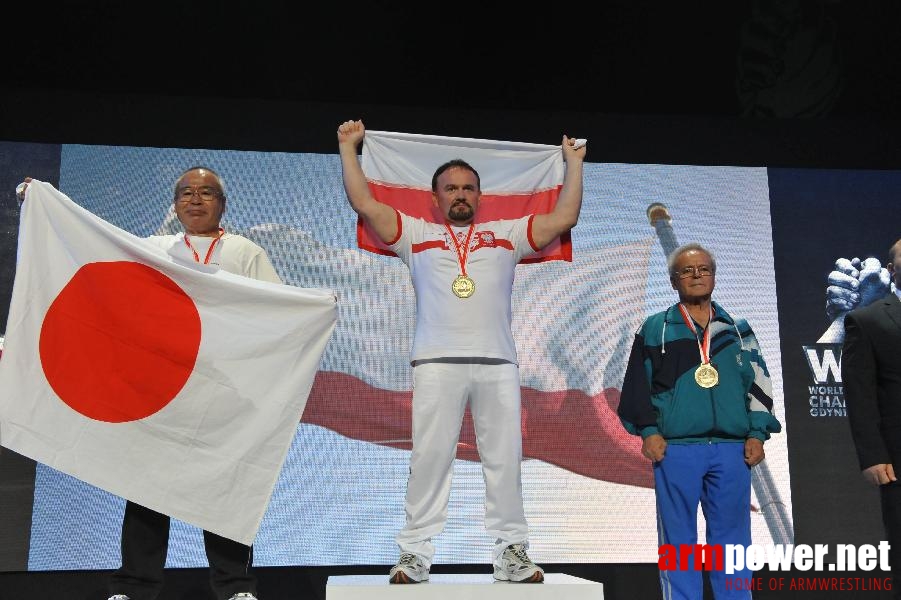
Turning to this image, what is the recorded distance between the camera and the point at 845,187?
5.25 metres

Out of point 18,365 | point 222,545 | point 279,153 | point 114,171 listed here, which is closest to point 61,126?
point 114,171

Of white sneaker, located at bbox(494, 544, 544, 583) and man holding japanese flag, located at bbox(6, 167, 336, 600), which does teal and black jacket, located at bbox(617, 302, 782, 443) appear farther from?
man holding japanese flag, located at bbox(6, 167, 336, 600)

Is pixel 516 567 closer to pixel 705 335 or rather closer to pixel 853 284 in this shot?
pixel 705 335

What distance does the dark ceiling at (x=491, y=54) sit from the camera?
4684 mm

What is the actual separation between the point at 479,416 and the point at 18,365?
1.54 m

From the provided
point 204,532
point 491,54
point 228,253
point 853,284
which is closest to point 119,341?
point 228,253

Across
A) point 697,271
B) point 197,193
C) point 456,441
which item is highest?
point 197,193

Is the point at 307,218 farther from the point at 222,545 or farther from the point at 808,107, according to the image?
the point at 808,107

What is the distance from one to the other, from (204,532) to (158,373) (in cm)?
56

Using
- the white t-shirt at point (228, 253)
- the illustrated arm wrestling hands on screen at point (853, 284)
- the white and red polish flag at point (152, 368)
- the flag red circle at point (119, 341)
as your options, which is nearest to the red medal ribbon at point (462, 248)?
the white and red polish flag at point (152, 368)

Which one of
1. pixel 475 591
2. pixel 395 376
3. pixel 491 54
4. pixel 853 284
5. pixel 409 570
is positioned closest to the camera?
pixel 475 591

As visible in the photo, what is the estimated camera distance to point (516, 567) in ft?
9.43

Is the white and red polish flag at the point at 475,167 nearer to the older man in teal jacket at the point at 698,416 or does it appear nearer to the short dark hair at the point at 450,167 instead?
the short dark hair at the point at 450,167

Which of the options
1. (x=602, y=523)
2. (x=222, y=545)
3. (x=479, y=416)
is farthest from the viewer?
(x=602, y=523)
